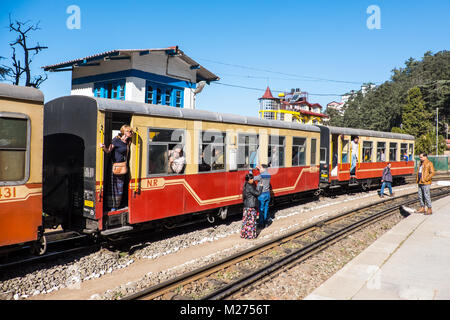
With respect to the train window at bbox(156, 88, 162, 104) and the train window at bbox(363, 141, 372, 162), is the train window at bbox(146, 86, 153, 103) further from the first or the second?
the train window at bbox(363, 141, 372, 162)

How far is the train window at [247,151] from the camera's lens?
1036cm

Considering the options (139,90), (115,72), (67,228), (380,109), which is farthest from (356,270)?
(380,109)

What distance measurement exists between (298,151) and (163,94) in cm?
1033

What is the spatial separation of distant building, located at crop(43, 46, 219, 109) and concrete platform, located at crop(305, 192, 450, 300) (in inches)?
573

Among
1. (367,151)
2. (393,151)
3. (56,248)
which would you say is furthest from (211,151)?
(393,151)

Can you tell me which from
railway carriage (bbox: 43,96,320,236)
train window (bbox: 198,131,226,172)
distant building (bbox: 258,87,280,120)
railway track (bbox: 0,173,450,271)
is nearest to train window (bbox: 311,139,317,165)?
railway carriage (bbox: 43,96,320,236)

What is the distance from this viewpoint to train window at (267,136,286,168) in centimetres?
1159

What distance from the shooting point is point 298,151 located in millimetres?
13211

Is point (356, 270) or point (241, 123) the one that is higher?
point (241, 123)

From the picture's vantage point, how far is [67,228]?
7.68 m

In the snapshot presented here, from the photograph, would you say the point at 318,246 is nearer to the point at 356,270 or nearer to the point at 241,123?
the point at 356,270

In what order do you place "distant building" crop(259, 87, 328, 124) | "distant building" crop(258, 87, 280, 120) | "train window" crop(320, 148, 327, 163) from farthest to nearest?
"distant building" crop(258, 87, 280, 120) < "distant building" crop(259, 87, 328, 124) < "train window" crop(320, 148, 327, 163)

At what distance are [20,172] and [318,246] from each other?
21.4ft

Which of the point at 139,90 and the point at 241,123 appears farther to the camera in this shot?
the point at 139,90
